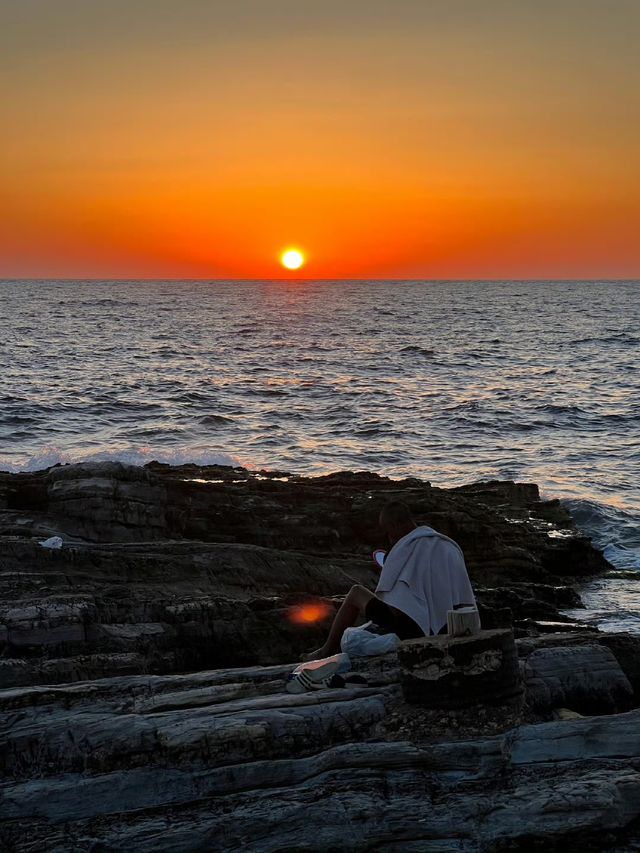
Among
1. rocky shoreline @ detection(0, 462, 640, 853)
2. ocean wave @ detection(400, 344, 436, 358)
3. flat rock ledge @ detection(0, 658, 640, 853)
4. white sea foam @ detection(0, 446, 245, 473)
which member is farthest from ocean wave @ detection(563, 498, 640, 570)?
ocean wave @ detection(400, 344, 436, 358)

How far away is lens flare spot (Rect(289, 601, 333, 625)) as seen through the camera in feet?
29.7

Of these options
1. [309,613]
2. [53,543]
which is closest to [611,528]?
[309,613]

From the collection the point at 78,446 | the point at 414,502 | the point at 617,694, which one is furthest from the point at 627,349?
the point at 617,694

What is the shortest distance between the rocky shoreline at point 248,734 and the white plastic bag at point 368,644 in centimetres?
21

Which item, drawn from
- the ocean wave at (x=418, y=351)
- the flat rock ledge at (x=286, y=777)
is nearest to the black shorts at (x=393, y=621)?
the flat rock ledge at (x=286, y=777)

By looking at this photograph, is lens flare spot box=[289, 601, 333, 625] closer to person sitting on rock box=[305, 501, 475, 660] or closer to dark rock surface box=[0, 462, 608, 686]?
dark rock surface box=[0, 462, 608, 686]

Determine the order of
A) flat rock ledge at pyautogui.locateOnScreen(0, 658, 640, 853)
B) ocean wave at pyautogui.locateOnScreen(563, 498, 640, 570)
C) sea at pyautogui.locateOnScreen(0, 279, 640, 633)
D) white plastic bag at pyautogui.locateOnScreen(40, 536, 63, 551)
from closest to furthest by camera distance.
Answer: flat rock ledge at pyautogui.locateOnScreen(0, 658, 640, 853), white plastic bag at pyautogui.locateOnScreen(40, 536, 63, 551), ocean wave at pyautogui.locateOnScreen(563, 498, 640, 570), sea at pyautogui.locateOnScreen(0, 279, 640, 633)

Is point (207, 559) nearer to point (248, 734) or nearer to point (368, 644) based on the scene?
Answer: point (368, 644)

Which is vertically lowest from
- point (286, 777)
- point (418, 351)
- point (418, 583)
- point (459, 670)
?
point (418, 351)

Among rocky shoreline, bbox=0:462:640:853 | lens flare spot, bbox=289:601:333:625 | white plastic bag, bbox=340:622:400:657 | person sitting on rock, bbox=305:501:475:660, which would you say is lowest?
lens flare spot, bbox=289:601:333:625

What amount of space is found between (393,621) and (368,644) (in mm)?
273

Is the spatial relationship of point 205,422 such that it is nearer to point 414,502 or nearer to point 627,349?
point 414,502

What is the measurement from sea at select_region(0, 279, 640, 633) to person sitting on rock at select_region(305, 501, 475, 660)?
6789 millimetres

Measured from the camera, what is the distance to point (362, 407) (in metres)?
37.7
